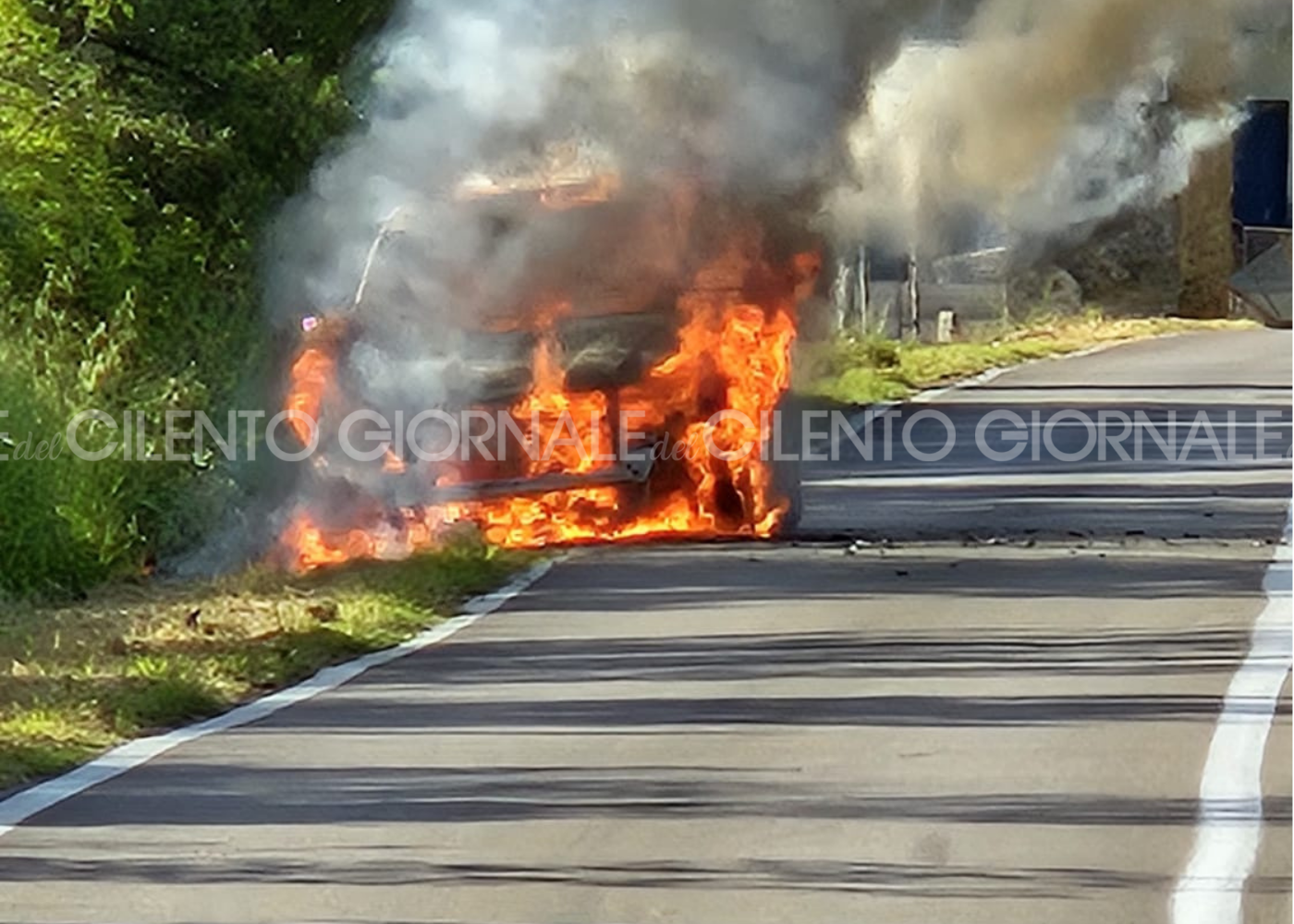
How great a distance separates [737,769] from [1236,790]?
1.73m

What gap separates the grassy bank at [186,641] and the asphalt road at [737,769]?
454mm

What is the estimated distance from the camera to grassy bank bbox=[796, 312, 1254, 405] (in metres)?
38.0

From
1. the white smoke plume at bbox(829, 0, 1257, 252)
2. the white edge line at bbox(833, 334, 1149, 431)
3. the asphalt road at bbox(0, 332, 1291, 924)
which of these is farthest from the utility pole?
the asphalt road at bbox(0, 332, 1291, 924)

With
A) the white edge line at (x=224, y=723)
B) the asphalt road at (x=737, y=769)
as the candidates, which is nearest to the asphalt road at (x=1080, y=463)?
the asphalt road at (x=737, y=769)

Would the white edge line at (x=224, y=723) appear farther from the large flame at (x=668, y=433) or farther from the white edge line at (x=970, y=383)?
the white edge line at (x=970, y=383)

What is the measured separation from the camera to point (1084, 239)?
5606 centimetres

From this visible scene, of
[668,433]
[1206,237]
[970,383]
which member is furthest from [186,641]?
[1206,237]

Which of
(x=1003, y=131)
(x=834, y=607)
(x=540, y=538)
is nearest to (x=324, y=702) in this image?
(x=834, y=607)

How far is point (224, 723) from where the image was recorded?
45.5ft

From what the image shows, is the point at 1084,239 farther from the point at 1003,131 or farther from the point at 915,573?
the point at 915,573

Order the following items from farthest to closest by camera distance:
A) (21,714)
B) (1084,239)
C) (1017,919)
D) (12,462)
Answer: (1084,239) → (12,462) → (21,714) → (1017,919)

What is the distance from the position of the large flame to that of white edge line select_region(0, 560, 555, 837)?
166 cm

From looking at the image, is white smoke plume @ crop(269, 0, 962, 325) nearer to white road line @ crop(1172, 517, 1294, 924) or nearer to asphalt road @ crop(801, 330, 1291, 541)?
asphalt road @ crop(801, 330, 1291, 541)

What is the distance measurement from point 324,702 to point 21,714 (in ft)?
4.16
